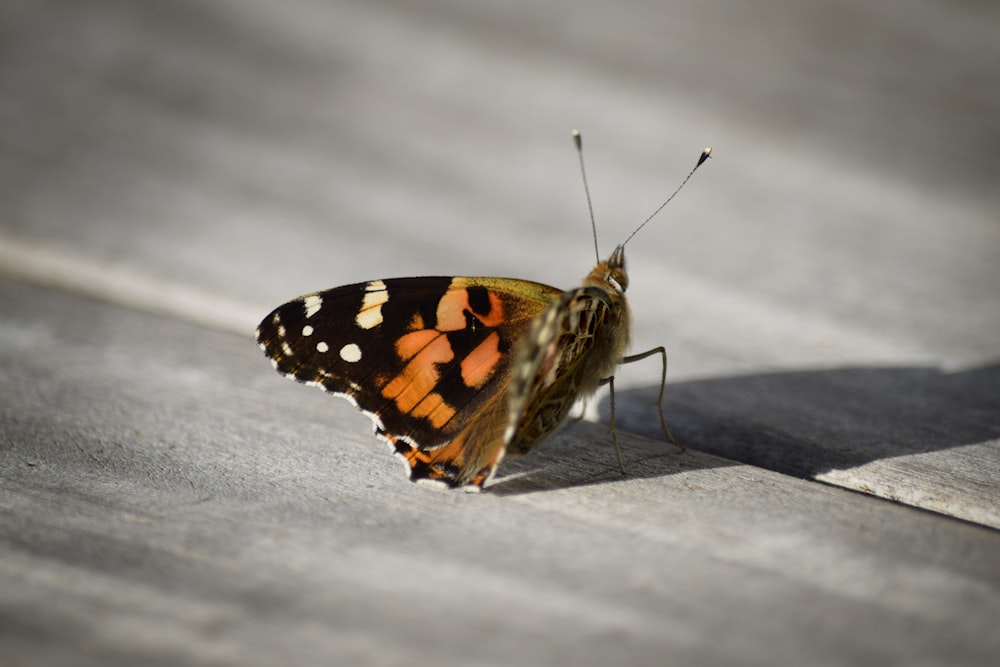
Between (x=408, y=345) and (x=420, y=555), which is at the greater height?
(x=408, y=345)

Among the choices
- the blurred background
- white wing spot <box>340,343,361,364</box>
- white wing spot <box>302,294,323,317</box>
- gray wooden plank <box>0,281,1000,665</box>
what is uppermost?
the blurred background

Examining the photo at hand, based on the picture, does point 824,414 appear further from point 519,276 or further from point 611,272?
point 519,276

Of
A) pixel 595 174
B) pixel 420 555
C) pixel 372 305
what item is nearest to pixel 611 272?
pixel 372 305

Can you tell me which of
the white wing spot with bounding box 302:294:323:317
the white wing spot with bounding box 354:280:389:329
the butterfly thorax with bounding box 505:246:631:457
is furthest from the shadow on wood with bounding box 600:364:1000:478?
the white wing spot with bounding box 302:294:323:317

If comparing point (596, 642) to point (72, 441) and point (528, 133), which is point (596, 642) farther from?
point (528, 133)

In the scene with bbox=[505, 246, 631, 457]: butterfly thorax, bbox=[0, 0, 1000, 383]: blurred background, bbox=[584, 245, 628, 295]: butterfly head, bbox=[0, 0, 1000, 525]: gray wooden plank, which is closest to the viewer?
bbox=[505, 246, 631, 457]: butterfly thorax

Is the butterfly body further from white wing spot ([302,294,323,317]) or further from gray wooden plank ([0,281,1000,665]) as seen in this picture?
gray wooden plank ([0,281,1000,665])

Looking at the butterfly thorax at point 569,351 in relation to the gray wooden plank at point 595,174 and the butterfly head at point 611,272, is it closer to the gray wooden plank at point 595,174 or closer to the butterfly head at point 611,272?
the butterfly head at point 611,272

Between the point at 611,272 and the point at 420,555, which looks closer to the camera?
the point at 420,555
